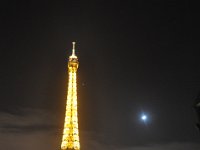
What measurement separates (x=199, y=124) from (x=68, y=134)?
74.4 m

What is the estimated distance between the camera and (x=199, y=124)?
40.0ft

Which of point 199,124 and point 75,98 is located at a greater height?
point 75,98

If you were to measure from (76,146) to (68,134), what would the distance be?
359 cm

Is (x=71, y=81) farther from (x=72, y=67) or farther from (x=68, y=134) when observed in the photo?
(x=68, y=134)

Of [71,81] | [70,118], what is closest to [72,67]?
[71,81]

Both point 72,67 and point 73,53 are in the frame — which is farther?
point 73,53

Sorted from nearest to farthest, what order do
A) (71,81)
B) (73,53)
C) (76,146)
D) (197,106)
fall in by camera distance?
(197,106), (76,146), (71,81), (73,53)

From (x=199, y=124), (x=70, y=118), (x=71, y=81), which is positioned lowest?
(x=199, y=124)

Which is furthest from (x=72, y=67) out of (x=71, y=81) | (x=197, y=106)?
(x=197, y=106)

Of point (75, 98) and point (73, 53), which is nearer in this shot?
point (75, 98)

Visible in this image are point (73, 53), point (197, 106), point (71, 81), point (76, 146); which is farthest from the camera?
point (73, 53)

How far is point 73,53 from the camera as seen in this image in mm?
101438

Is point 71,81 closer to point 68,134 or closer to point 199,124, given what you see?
point 68,134

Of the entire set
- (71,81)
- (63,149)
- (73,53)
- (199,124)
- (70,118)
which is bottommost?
(199,124)
